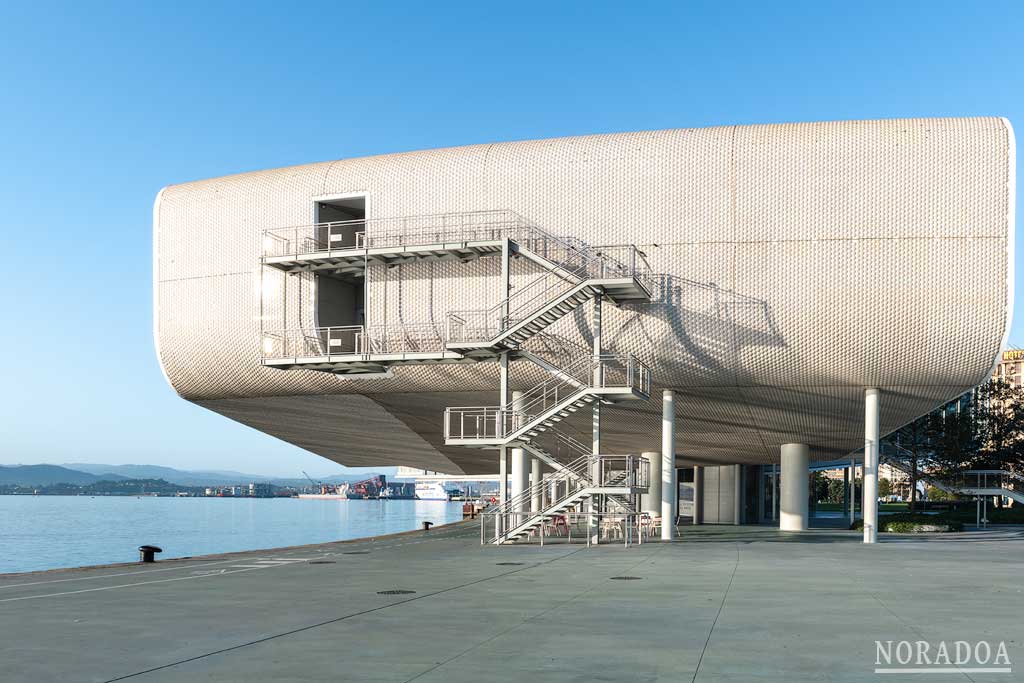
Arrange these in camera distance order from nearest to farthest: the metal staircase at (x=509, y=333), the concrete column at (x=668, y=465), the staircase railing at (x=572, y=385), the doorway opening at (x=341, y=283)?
the metal staircase at (x=509, y=333)
the staircase railing at (x=572, y=385)
the concrete column at (x=668, y=465)
the doorway opening at (x=341, y=283)

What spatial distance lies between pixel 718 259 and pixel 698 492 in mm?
26587

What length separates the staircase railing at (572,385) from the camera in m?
33.2

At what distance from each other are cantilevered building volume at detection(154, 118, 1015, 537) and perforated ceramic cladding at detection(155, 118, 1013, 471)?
74 mm

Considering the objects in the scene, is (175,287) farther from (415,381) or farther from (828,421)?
(828,421)

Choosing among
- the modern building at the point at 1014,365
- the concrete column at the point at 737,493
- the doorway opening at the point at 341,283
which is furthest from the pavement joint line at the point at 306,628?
the modern building at the point at 1014,365

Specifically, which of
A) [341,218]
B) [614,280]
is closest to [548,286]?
[614,280]

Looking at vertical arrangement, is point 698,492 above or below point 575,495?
below

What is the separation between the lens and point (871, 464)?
3603 cm

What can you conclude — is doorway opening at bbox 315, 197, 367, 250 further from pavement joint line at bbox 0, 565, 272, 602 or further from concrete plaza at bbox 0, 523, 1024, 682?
pavement joint line at bbox 0, 565, 272, 602

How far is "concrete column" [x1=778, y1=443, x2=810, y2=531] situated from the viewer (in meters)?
46.6

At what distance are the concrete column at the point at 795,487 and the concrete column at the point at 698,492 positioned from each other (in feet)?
36.5

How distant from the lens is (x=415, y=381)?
128 feet

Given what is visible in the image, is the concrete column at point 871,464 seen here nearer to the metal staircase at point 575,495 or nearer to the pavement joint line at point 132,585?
the metal staircase at point 575,495

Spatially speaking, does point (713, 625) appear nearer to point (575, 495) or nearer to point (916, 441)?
point (575, 495)
